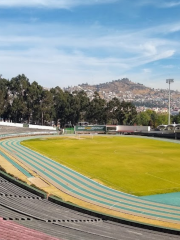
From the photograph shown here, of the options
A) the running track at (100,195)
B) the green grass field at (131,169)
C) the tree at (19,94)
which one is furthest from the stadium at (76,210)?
the tree at (19,94)

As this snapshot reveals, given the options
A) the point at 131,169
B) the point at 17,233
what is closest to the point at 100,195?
the point at 17,233

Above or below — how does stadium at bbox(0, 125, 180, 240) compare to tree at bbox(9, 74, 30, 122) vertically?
below

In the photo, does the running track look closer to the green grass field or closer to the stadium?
the stadium

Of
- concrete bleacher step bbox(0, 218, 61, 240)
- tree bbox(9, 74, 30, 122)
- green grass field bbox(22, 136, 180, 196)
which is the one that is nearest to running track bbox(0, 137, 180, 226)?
green grass field bbox(22, 136, 180, 196)

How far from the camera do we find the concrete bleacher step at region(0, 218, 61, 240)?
583 inches

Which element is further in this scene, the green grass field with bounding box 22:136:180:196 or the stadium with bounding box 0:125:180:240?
the green grass field with bounding box 22:136:180:196

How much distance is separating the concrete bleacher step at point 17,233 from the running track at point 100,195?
743 cm

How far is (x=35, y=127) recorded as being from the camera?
294 ft

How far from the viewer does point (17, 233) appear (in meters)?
15.4

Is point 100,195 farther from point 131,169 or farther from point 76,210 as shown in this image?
point 131,169

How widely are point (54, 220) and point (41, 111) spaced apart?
278ft

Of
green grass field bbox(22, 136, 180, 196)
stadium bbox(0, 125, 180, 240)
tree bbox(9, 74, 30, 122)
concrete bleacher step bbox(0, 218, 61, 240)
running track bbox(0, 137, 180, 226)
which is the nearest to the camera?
concrete bleacher step bbox(0, 218, 61, 240)

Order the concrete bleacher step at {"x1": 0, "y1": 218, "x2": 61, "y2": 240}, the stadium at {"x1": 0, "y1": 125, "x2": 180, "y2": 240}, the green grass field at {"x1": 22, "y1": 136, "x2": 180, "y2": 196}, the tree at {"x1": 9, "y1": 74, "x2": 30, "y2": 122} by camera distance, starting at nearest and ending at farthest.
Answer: the concrete bleacher step at {"x1": 0, "y1": 218, "x2": 61, "y2": 240} < the stadium at {"x1": 0, "y1": 125, "x2": 180, "y2": 240} < the green grass field at {"x1": 22, "y1": 136, "x2": 180, "y2": 196} < the tree at {"x1": 9, "y1": 74, "x2": 30, "y2": 122}

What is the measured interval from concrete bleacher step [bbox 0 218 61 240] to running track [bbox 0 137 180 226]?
743cm
